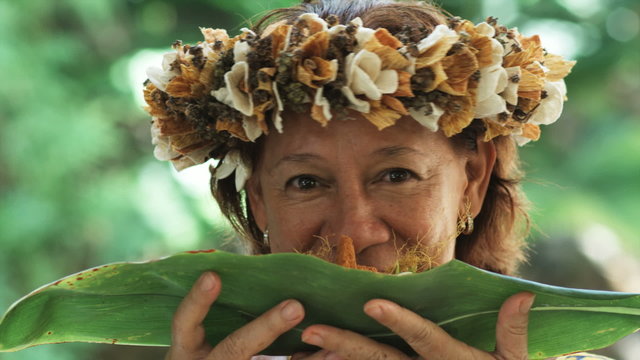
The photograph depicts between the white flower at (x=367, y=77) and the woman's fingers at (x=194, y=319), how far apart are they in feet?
1.64

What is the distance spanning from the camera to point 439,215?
5.98 ft

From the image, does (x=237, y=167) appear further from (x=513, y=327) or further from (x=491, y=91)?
(x=513, y=327)

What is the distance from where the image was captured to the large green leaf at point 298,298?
1.29 metres

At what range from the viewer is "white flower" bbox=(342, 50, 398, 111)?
1.60m

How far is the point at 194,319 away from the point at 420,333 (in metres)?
0.38

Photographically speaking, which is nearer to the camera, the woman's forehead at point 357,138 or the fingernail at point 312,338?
the fingernail at point 312,338

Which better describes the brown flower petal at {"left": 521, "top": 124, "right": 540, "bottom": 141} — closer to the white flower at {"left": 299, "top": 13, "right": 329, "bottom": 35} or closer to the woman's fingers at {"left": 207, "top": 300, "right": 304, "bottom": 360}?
the white flower at {"left": 299, "top": 13, "right": 329, "bottom": 35}

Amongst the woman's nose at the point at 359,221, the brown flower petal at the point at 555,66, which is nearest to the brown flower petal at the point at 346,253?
the woman's nose at the point at 359,221

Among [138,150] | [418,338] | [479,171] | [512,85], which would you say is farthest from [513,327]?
[138,150]

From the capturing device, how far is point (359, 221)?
172 centimetres

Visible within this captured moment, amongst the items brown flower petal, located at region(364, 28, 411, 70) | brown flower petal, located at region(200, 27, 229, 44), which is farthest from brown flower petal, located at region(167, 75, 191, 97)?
brown flower petal, located at region(364, 28, 411, 70)

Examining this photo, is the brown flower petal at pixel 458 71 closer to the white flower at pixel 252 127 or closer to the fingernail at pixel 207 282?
the white flower at pixel 252 127

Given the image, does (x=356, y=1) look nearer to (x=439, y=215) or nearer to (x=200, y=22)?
(x=439, y=215)

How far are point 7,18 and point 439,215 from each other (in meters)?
4.48
